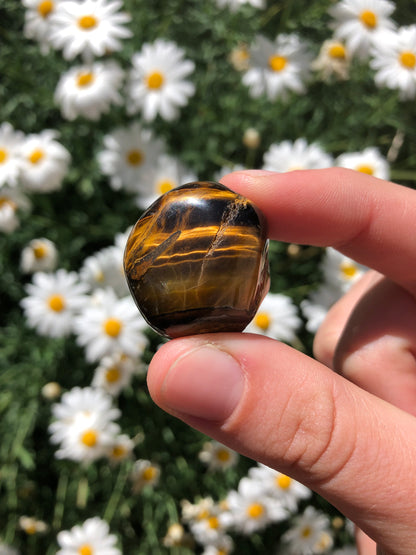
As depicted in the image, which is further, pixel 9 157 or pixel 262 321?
pixel 9 157

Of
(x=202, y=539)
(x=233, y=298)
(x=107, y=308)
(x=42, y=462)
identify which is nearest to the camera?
(x=233, y=298)

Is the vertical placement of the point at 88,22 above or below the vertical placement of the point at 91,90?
above

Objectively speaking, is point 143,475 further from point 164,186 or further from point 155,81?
point 155,81

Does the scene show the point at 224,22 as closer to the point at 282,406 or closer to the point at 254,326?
the point at 254,326

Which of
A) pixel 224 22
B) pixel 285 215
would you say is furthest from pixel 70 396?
pixel 224 22

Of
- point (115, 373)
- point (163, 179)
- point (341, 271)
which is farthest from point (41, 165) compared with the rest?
point (341, 271)
